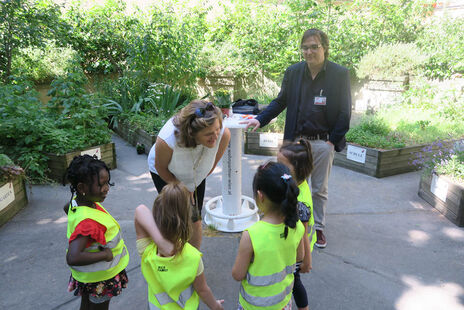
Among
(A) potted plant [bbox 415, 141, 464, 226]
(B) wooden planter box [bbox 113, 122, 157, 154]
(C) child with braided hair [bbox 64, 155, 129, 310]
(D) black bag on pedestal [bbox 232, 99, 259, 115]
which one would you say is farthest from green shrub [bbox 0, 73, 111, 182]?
(A) potted plant [bbox 415, 141, 464, 226]

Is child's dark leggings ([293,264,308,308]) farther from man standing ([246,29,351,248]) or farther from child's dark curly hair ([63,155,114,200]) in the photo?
child's dark curly hair ([63,155,114,200])

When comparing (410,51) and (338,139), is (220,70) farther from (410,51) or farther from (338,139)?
(338,139)

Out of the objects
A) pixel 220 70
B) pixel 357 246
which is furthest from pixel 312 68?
pixel 220 70

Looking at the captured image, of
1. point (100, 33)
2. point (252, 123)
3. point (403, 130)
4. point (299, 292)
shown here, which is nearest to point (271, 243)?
point (299, 292)

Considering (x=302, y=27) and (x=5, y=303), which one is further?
(x=302, y=27)

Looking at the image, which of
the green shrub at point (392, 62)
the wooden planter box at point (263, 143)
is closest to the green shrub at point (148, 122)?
the wooden planter box at point (263, 143)

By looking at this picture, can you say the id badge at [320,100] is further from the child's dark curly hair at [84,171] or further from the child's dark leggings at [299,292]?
the child's dark curly hair at [84,171]

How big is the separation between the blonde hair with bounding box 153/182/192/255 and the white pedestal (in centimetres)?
163

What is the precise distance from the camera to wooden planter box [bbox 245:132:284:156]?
5.68 metres

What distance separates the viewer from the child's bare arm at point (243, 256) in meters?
1.55

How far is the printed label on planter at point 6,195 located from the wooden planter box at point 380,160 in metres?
4.35

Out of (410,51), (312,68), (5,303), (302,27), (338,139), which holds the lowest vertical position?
(5,303)

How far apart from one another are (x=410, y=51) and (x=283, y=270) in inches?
321

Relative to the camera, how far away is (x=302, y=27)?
26.4 ft
